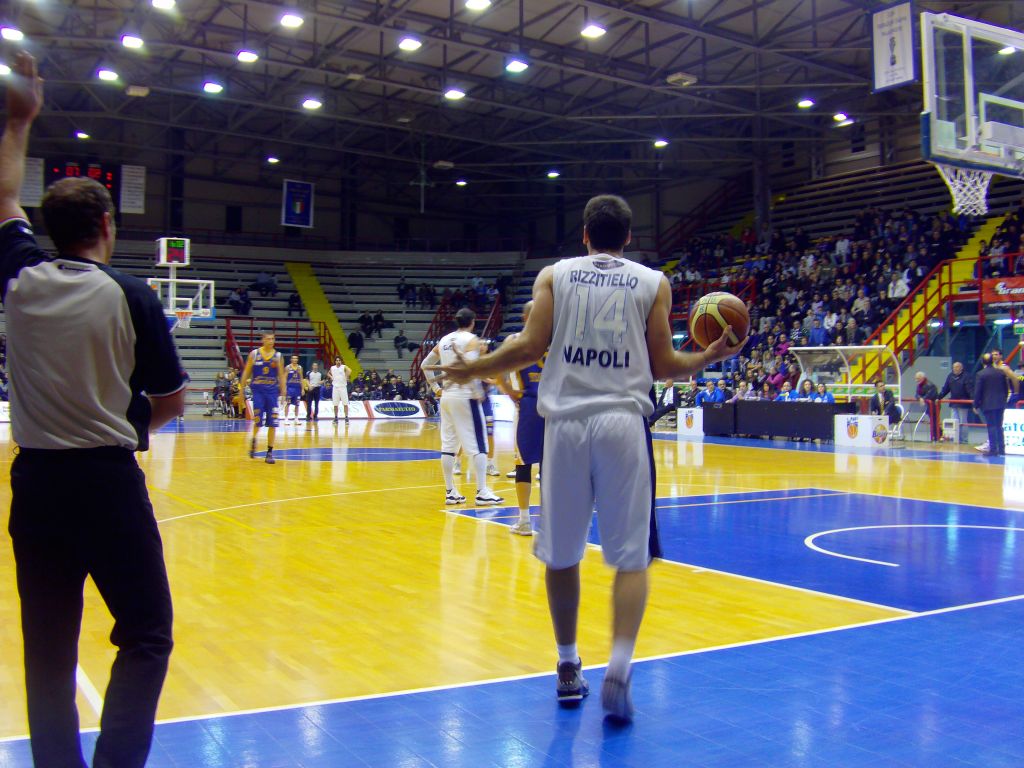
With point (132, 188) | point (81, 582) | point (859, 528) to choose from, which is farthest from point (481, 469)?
point (132, 188)

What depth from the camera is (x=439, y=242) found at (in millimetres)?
43406

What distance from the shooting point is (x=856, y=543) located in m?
7.68

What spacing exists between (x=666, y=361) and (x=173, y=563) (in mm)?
4373

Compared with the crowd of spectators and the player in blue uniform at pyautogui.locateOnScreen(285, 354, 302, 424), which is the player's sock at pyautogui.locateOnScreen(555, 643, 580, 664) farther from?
the crowd of spectators

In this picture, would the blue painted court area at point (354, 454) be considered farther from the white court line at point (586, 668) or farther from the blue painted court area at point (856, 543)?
the white court line at point (586, 668)

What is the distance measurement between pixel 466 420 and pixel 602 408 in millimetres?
5909

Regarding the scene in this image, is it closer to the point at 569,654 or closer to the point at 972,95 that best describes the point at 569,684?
the point at 569,654

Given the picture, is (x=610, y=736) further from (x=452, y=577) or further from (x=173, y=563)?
(x=173, y=563)

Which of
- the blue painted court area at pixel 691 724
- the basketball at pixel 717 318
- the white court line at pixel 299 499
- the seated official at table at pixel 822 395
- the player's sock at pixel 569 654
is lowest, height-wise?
the blue painted court area at pixel 691 724

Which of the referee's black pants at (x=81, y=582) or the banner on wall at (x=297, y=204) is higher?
the banner on wall at (x=297, y=204)

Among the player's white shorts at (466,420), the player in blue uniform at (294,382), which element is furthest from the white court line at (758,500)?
the player in blue uniform at (294,382)

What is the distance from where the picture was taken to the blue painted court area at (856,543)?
20.1ft

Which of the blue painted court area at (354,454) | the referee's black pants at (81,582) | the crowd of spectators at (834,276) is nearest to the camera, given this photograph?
the referee's black pants at (81,582)

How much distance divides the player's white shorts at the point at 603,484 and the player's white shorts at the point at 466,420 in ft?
19.0
